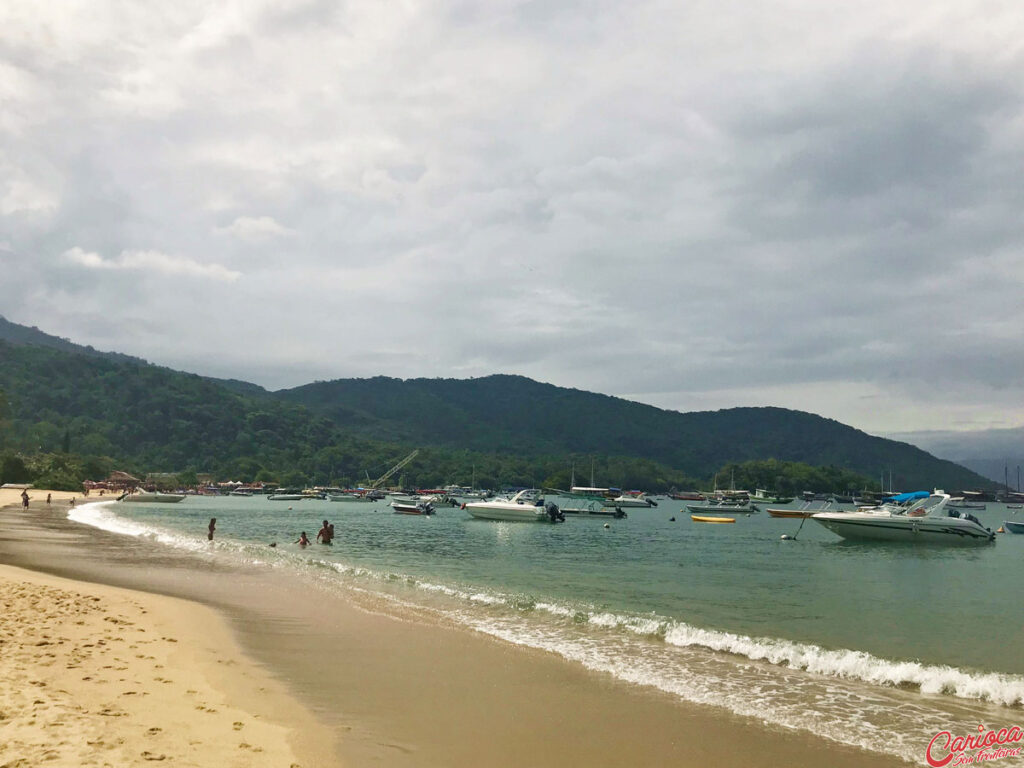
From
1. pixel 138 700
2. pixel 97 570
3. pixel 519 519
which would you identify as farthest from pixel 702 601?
pixel 519 519

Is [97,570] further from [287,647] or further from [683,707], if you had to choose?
[683,707]

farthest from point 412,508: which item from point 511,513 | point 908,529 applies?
point 908,529

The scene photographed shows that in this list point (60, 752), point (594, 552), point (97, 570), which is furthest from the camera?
point (594, 552)

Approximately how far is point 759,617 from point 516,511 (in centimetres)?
5759

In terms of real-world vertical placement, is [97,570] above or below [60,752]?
below

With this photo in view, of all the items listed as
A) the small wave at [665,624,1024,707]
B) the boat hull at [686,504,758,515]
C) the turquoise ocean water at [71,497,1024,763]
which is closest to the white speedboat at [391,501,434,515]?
the boat hull at [686,504,758,515]

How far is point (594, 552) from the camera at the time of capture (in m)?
43.0

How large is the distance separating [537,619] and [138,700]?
11304 mm

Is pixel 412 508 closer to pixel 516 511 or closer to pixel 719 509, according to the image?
pixel 516 511

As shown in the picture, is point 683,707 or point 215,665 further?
point 215,665

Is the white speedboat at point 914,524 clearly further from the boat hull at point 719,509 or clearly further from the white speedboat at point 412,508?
the boat hull at point 719,509

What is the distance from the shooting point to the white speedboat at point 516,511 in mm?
75688

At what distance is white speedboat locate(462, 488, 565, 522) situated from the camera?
248 feet

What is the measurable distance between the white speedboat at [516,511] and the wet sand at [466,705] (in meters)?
56.9
